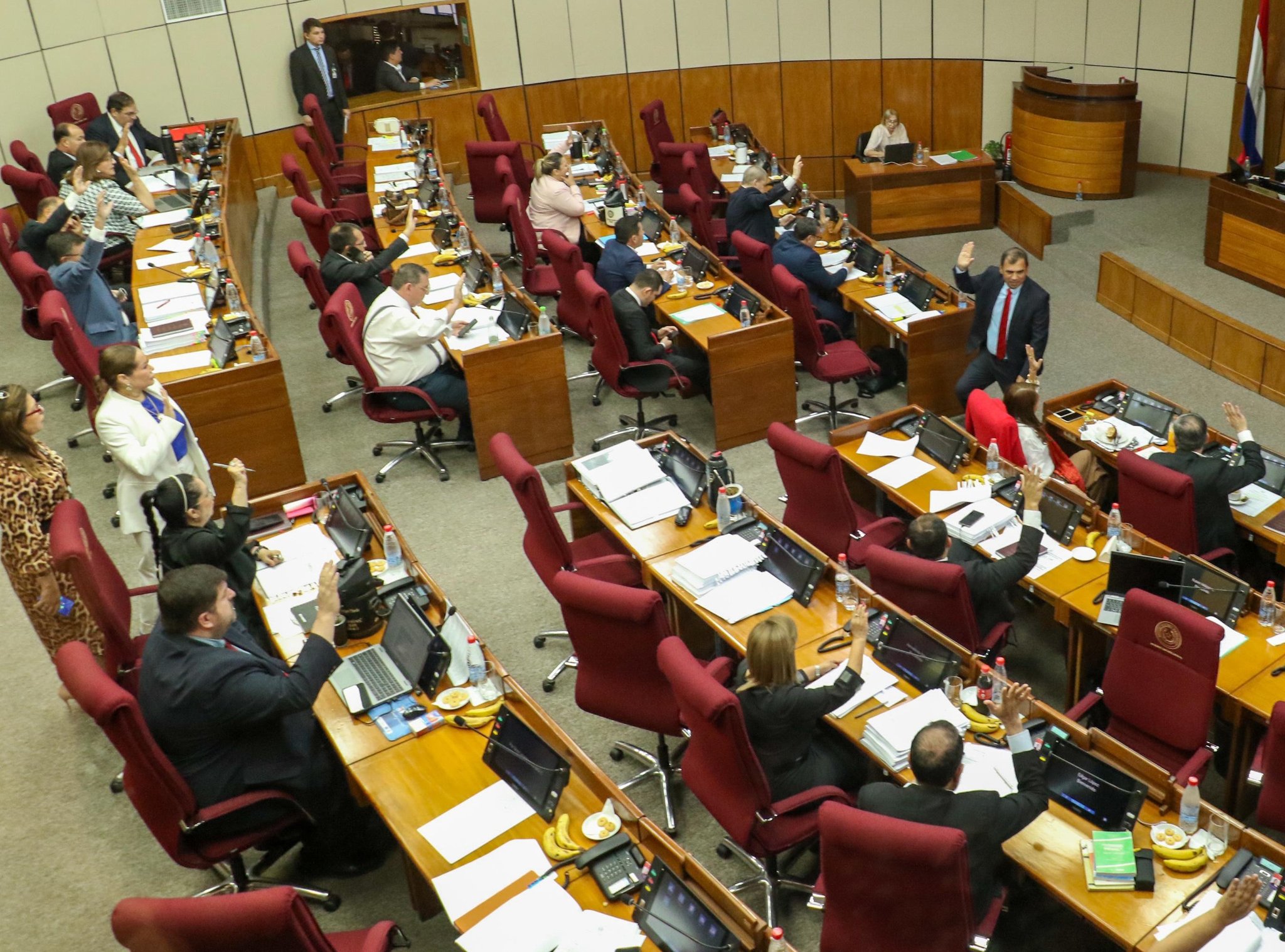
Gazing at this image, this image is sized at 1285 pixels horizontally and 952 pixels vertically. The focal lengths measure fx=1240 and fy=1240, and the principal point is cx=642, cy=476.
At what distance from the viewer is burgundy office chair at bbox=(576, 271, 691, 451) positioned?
25.2 feet

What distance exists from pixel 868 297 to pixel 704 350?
142cm

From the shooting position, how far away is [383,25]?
14273mm

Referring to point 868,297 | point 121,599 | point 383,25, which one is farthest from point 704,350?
point 383,25

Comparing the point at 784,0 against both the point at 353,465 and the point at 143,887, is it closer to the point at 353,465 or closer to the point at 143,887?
the point at 353,465

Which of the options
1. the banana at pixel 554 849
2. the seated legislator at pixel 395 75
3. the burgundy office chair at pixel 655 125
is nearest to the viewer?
the banana at pixel 554 849

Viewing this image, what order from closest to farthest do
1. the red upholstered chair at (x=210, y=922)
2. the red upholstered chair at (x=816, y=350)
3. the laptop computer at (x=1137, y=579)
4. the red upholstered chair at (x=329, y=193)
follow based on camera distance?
the red upholstered chair at (x=210, y=922) → the laptop computer at (x=1137, y=579) → the red upholstered chair at (x=816, y=350) → the red upholstered chair at (x=329, y=193)

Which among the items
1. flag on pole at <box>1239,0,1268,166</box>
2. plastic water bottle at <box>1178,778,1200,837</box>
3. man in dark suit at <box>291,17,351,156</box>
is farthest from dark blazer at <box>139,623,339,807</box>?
flag on pole at <box>1239,0,1268,166</box>

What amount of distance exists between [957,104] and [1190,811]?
10.8 meters

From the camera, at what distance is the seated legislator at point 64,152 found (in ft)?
34.0

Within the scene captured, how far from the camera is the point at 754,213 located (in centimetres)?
956

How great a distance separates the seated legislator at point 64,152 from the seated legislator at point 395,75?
3.91 m

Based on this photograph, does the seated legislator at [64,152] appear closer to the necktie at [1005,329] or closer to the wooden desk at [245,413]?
the wooden desk at [245,413]

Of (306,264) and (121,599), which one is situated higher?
(306,264)

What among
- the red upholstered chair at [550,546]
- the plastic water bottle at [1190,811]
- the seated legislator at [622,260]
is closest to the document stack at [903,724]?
the plastic water bottle at [1190,811]
